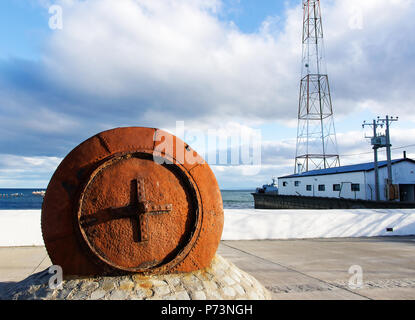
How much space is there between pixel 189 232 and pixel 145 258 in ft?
1.83

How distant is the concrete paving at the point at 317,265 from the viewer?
14.6ft

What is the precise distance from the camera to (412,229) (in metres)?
10.5

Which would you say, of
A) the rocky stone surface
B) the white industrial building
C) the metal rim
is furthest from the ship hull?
the metal rim

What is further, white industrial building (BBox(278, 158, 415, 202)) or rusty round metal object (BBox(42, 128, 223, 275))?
white industrial building (BBox(278, 158, 415, 202))

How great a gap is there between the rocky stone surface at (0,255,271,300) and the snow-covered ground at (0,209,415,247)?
574cm

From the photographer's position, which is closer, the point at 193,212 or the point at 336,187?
the point at 193,212

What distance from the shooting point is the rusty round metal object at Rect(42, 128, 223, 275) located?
3.21 metres

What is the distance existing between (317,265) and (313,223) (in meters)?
4.02

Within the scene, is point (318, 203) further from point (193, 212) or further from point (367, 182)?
point (193, 212)

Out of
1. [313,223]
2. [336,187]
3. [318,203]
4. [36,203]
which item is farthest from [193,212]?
[36,203]

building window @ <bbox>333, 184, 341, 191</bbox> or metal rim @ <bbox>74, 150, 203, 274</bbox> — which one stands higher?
building window @ <bbox>333, 184, 341, 191</bbox>

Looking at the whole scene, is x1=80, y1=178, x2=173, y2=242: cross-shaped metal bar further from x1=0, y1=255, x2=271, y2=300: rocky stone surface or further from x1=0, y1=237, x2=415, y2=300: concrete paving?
x1=0, y1=237, x2=415, y2=300: concrete paving

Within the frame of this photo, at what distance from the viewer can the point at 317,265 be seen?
20.0ft
